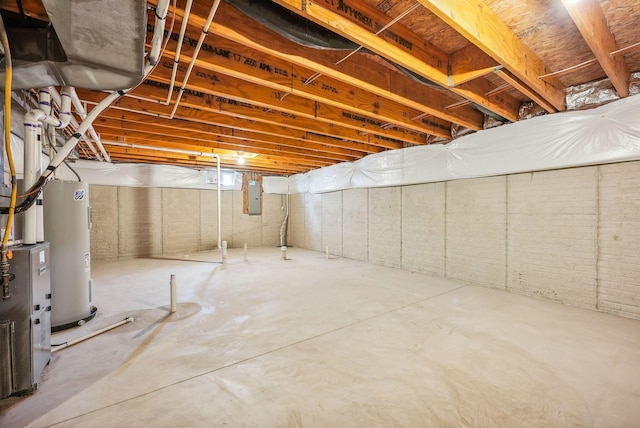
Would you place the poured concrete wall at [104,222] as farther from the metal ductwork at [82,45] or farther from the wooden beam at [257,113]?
the metal ductwork at [82,45]

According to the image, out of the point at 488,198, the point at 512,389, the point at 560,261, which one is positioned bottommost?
the point at 512,389

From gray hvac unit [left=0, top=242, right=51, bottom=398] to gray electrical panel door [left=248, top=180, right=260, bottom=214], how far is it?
5.72 m

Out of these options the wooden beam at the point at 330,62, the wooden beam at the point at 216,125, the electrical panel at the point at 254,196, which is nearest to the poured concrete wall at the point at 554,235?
the wooden beam at the point at 330,62

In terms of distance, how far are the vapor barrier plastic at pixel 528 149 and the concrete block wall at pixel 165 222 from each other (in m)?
4.05

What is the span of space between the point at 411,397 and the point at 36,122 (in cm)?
289

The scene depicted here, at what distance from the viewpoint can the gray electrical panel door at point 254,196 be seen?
7.36 metres

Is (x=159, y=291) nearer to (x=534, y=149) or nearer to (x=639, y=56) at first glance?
(x=534, y=149)

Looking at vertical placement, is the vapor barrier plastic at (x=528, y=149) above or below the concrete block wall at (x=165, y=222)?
above

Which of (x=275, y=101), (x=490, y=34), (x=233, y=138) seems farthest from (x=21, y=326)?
(x=490, y=34)

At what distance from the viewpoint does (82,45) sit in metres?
1.25

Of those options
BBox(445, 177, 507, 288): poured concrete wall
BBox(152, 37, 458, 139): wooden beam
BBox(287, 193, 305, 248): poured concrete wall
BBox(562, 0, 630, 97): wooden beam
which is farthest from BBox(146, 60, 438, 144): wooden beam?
BBox(287, 193, 305, 248): poured concrete wall

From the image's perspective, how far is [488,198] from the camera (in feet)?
11.6

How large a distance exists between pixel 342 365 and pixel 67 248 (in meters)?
2.66

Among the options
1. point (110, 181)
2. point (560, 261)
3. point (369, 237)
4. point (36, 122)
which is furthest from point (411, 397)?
point (110, 181)
